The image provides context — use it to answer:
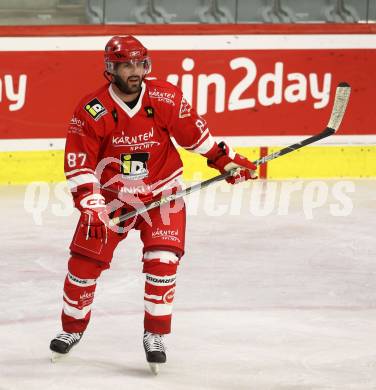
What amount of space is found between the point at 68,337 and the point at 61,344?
2.3 inches

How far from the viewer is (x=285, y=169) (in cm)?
852

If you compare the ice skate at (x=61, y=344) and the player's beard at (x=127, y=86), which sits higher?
the player's beard at (x=127, y=86)

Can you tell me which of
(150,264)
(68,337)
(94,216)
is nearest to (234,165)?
(150,264)

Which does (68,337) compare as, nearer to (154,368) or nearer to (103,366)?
(103,366)

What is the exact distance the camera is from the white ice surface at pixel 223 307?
14.5 feet

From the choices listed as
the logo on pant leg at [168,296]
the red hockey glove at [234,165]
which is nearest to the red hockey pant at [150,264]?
the logo on pant leg at [168,296]

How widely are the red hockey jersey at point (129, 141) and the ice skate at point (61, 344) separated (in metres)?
0.56

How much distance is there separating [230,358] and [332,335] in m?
0.57

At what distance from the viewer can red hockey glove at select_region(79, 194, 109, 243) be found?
14.2 ft

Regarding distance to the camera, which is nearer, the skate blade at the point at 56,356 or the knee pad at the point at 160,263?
the knee pad at the point at 160,263

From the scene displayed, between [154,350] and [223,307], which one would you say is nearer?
[154,350]

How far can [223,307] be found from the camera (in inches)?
213

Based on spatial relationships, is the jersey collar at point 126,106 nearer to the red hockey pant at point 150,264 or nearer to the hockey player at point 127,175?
the hockey player at point 127,175

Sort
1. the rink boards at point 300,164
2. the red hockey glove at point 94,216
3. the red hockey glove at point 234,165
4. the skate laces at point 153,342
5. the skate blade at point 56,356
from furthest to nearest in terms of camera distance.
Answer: the rink boards at point 300,164
the red hockey glove at point 234,165
the skate blade at point 56,356
the skate laces at point 153,342
the red hockey glove at point 94,216
